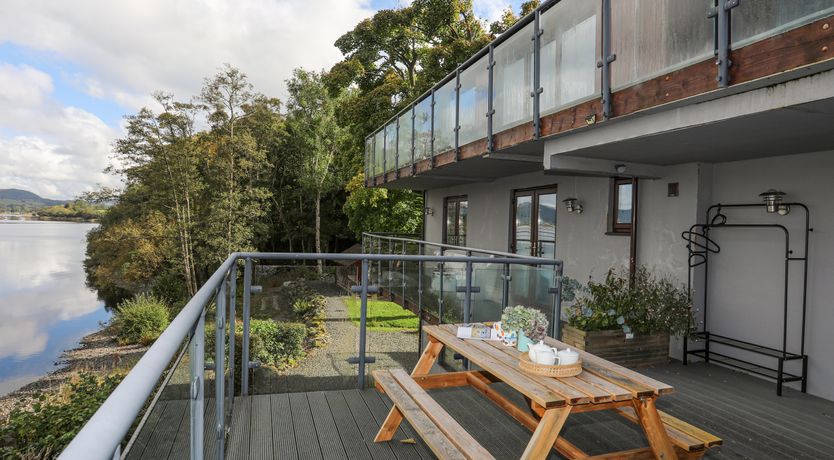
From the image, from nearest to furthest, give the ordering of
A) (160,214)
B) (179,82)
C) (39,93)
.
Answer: (160,214) → (179,82) → (39,93)

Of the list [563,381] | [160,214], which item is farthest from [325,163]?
[563,381]

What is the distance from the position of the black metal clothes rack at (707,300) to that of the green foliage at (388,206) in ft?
47.4

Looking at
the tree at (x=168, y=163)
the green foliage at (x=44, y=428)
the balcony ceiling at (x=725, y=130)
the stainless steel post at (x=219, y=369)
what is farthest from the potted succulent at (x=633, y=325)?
the tree at (x=168, y=163)

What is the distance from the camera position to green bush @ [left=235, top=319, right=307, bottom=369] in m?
3.97

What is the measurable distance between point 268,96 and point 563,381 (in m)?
26.4

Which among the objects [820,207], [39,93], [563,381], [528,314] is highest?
[39,93]

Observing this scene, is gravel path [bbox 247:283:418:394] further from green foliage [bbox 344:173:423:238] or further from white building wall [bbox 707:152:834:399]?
green foliage [bbox 344:173:423:238]

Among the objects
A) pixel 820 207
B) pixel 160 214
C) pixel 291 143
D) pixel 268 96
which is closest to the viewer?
pixel 820 207

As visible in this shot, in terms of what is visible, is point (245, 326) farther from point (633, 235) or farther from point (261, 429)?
point (633, 235)

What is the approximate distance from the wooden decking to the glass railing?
8.79 ft

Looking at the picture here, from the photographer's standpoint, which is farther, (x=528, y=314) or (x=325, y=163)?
(x=325, y=163)

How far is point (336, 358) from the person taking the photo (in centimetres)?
424

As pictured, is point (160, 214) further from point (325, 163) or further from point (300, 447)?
point (300, 447)

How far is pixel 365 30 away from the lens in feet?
60.0
